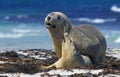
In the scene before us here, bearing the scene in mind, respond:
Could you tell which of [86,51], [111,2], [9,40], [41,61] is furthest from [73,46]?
[111,2]

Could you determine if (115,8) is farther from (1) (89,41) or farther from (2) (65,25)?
(2) (65,25)

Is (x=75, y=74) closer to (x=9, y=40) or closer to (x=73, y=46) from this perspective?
(x=73, y=46)

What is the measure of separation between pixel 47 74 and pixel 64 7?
35458 millimetres

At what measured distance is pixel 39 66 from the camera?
547 inches

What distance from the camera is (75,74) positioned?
12578mm

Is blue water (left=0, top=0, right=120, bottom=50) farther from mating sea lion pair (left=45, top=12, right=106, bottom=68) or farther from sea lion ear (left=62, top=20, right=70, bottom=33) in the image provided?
sea lion ear (left=62, top=20, right=70, bottom=33)

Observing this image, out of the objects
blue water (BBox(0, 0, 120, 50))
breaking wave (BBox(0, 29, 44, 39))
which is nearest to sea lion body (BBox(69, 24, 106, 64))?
blue water (BBox(0, 0, 120, 50))

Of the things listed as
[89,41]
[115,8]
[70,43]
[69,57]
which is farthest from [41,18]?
[69,57]

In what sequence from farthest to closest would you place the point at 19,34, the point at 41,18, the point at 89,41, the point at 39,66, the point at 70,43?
the point at 41,18 < the point at 19,34 < the point at 39,66 < the point at 89,41 < the point at 70,43

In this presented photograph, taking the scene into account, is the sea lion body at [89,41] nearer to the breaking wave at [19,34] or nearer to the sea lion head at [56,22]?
the sea lion head at [56,22]

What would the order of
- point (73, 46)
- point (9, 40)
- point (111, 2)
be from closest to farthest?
point (73, 46), point (9, 40), point (111, 2)

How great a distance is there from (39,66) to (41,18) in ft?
93.2

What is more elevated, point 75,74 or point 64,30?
point 64,30

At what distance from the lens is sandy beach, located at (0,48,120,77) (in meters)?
12.7
